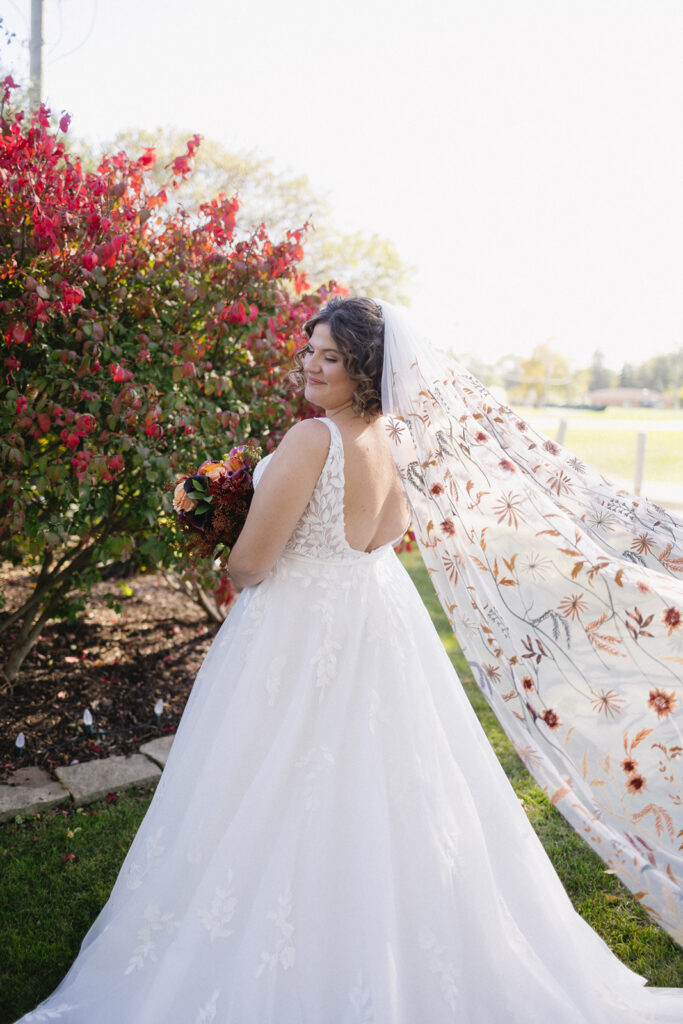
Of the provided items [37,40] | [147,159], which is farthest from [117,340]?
[37,40]

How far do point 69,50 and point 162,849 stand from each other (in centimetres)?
536

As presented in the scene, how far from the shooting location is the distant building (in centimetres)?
5534

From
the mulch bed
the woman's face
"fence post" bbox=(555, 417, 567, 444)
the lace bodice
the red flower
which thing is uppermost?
the red flower

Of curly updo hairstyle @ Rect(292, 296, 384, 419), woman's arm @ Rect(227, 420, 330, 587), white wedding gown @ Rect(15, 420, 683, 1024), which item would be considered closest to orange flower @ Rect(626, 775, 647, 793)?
white wedding gown @ Rect(15, 420, 683, 1024)

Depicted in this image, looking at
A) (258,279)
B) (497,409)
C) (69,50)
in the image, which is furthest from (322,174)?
(497,409)

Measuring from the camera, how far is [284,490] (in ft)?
6.79

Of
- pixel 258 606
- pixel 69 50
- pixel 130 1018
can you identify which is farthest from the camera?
pixel 69 50

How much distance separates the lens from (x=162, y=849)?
7.25 ft

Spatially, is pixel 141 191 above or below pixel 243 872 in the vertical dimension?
above

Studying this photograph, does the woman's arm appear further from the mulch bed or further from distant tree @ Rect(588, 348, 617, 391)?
distant tree @ Rect(588, 348, 617, 391)

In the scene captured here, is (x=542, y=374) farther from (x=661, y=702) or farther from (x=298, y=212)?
(x=661, y=702)

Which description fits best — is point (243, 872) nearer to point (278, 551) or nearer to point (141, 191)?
point (278, 551)

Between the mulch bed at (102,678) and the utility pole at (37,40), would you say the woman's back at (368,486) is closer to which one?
the mulch bed at (102,678)

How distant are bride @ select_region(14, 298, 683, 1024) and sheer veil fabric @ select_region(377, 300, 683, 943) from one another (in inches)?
0.6
